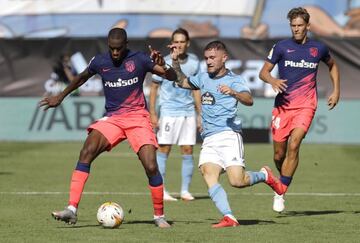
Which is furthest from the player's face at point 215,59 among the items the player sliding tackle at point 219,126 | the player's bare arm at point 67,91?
the player's bare arm at point 67,91

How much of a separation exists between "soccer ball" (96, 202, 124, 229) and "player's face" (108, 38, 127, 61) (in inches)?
64.7

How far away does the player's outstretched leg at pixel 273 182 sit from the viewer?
1225 centimetres

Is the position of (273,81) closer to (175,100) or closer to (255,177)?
(255,177)

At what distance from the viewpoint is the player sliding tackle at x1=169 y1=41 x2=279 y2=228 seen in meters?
11.5

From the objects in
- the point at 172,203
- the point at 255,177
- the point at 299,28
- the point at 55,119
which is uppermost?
the point at 299,28

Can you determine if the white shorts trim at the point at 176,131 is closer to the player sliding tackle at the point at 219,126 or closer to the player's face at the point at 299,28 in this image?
the player's face at the point at 299,28

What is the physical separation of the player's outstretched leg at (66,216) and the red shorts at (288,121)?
11.1 ft

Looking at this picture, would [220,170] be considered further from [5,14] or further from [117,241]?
[5,14]

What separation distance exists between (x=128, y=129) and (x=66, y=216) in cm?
128

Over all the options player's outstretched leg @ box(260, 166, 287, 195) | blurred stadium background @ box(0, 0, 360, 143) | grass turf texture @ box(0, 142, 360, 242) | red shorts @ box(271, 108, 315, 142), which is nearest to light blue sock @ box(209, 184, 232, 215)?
grass turf texture @ box(0, 142, 360, 242)

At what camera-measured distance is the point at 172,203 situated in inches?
569

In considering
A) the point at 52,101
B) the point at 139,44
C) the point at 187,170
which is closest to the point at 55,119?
the point at 139,44

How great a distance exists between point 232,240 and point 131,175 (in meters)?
8.55

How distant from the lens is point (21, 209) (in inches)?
516
